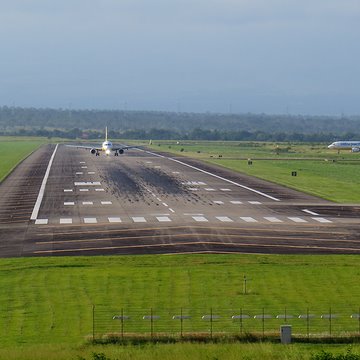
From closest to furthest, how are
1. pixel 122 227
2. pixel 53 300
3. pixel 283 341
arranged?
pixel 283 341
pixel 53 300
pixel 122 227

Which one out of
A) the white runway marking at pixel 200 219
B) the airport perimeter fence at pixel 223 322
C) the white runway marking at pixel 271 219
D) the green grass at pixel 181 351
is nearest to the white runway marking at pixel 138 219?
the white runway marking at pixel 200 219

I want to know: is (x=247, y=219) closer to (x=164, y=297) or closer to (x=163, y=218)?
(x=163, y=218)

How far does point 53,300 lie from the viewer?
4312cm

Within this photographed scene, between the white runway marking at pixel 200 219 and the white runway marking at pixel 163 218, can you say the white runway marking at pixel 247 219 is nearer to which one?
the white runway marking at pixel 200 219

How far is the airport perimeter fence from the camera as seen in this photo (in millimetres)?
36781

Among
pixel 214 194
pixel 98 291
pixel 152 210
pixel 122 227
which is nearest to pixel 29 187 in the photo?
pixel 214 194

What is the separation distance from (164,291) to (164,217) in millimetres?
28294

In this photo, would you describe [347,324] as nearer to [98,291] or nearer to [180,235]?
[98,291]

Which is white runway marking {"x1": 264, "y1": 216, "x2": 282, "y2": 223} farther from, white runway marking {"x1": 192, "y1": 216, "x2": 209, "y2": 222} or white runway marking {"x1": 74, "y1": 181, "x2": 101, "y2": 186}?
white runway marking {"x1": 74, "y1": 181, "x2": 101, "y2": 186}

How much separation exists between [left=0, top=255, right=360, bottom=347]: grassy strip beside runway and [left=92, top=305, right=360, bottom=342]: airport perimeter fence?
8 centimetres

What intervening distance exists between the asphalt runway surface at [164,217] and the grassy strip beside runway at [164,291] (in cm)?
388

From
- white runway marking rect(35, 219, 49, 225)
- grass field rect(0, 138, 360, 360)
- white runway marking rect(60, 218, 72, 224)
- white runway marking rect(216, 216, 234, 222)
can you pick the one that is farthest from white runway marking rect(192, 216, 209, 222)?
grass field rect(0, 138, 360, 360)

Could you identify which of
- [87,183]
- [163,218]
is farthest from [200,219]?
[87,183]

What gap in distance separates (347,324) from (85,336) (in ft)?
35.1
